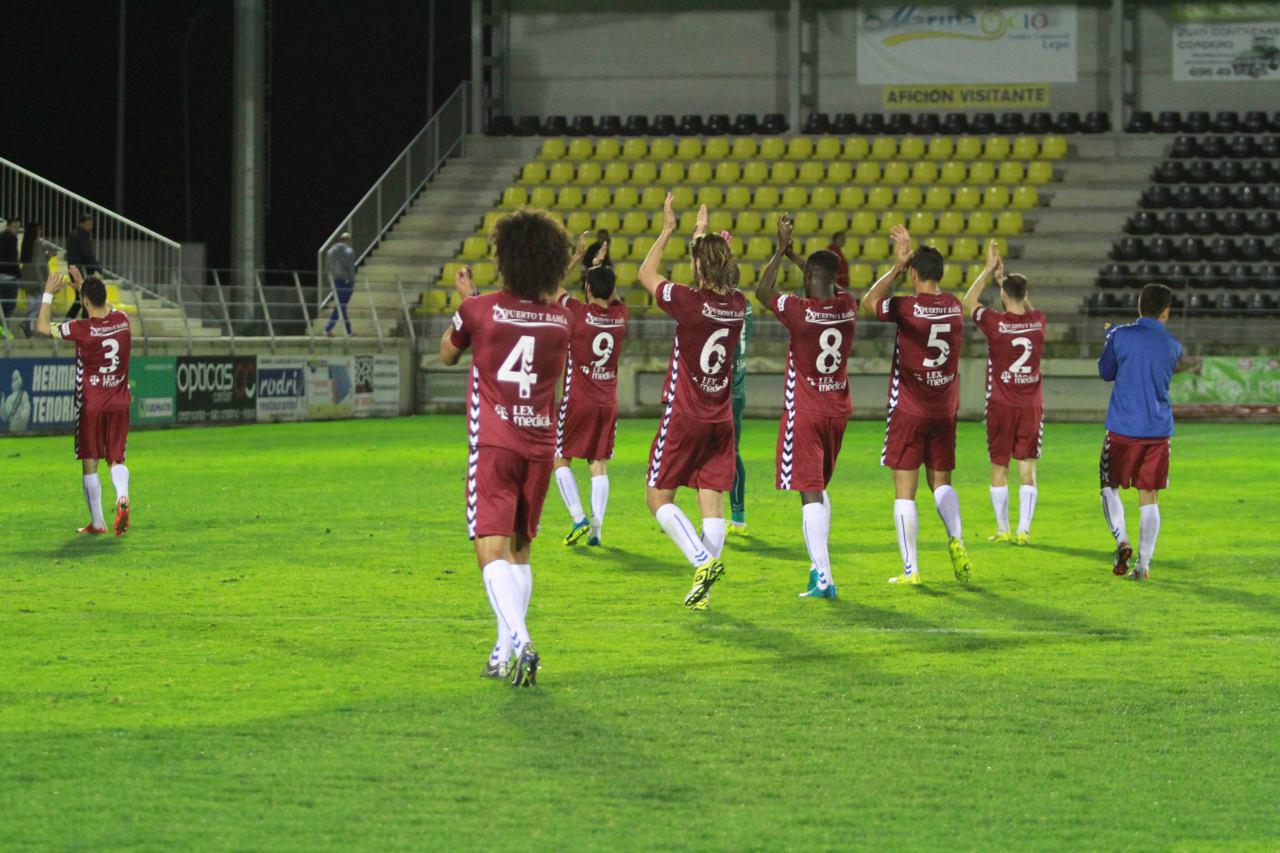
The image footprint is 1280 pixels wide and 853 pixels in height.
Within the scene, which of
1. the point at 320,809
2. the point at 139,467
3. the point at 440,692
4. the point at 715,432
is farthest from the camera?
the point at 139,467

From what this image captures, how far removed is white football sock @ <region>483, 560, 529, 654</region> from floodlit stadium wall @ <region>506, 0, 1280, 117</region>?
30869 millimetres

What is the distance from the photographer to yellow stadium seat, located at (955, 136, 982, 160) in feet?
118

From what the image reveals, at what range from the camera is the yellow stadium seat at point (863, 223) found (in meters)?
34.2

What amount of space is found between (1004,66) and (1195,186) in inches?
222

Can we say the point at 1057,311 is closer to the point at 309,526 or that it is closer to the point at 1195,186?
the point at 1195,186

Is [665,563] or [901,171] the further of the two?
[901,171]

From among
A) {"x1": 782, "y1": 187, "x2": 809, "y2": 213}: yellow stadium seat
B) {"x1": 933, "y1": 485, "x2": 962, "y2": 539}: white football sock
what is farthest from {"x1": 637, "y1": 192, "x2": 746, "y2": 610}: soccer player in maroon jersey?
{"x1": 782, "y1": 187, "x2": 809, "y2": 213}: yellow stadium seat

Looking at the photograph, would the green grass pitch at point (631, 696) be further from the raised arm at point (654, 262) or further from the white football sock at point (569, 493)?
the raised arm at point (654, 262)

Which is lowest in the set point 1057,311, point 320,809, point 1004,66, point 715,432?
point 320,809

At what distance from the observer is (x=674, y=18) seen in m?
39.8

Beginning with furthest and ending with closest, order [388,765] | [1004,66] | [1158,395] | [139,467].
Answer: [1004,66] → [139,467] → [1158,395] → [388,765]

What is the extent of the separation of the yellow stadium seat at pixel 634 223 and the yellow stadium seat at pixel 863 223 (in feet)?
13.3

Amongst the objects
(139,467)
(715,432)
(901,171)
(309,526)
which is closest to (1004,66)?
(901,171)

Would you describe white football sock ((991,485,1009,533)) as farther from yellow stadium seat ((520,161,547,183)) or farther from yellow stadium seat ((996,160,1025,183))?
yellow stadium seat ((520,161,547,183))
